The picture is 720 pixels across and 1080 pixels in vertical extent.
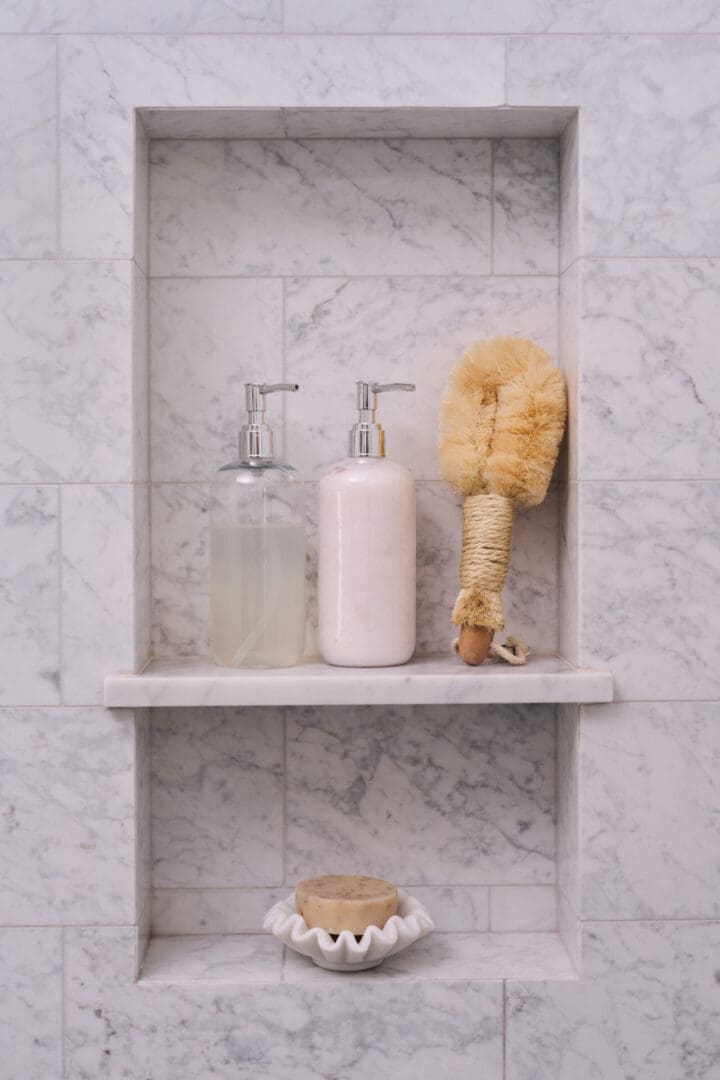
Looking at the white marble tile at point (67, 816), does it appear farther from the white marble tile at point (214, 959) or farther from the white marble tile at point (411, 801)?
the white marble tile at point (411, 801)

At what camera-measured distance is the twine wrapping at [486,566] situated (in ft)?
3.66

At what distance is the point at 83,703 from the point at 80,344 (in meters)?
0.37

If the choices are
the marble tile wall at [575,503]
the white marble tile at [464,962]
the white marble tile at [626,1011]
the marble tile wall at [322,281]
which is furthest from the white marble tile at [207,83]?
the white marble tile at [626,1011]

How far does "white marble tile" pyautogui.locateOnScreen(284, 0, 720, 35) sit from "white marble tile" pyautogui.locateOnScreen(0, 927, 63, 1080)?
0.99 m

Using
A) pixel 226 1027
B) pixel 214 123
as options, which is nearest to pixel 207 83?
pixel 214 123

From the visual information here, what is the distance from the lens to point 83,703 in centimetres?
110

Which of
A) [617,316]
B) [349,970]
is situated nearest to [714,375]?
[617,316]

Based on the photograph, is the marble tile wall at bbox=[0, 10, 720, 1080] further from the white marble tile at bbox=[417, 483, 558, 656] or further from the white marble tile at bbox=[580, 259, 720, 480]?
the white marble tile at bbox=[417, 483, 558, 656]

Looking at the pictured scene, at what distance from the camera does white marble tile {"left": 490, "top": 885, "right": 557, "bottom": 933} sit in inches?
48.1

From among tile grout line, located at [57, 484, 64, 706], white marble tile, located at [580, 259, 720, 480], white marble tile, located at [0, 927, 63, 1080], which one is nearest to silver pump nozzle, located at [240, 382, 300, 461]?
tile grout line, located at [57, 484, 64, 706]

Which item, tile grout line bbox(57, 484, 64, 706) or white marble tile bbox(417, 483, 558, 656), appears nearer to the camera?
→ tile grout line bbox(57, 484, 64, 706)

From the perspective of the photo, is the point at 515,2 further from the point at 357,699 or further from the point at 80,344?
the point at 357,699

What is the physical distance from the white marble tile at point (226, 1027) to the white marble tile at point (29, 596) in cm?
26

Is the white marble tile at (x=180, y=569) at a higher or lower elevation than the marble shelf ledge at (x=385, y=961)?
higher
